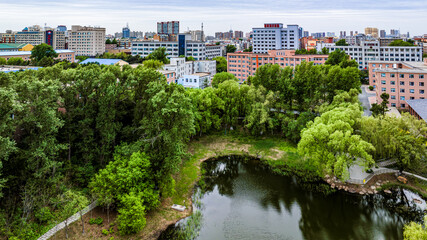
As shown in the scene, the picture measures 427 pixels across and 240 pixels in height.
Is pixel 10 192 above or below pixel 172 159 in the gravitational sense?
below

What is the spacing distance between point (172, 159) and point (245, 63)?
5891cm

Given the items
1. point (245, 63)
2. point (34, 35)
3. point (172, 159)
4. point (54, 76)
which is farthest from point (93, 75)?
point (34, 35)

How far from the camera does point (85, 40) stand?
12419 centimetres

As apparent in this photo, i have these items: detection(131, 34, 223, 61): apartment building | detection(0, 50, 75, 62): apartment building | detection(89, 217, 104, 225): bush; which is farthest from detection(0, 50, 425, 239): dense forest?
detection(0, 50, 75, 62): apartment building

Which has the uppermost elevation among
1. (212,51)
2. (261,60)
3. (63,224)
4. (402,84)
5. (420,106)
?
(212,51)

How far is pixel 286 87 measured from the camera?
40.1 meters

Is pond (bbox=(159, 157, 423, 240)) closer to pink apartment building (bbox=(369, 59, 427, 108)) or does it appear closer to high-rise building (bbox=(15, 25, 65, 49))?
pink apartment building (bbox=(369, 59, 427, 108))

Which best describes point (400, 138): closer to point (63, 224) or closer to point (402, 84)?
point (402, 84)

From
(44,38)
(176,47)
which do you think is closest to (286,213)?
(176,47)

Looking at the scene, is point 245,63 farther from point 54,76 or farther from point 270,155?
point 54,76

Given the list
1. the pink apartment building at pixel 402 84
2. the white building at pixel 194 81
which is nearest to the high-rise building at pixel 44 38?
the white building at pixel 194 81

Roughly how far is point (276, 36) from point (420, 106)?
81624mm

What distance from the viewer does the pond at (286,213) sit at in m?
19.9

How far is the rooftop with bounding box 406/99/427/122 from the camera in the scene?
109ft
